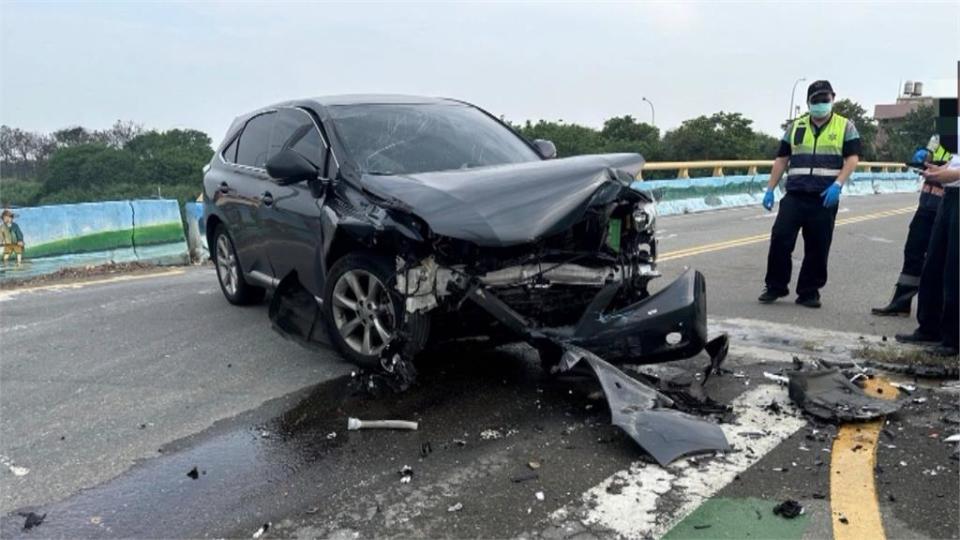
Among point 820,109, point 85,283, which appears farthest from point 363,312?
point 85,283

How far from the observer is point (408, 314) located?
13.5 ft

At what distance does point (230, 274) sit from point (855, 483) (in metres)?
5.32

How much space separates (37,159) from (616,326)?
29284 millimetres

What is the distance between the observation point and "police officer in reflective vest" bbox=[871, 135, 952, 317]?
20.7 feet

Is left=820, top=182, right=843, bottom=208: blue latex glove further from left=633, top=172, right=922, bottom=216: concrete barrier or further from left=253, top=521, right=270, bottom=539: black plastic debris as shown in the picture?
left=633, top=172, right=922, bottom=216: concrete barrier

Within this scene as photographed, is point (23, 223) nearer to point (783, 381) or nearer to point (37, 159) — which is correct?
point (783, 381)

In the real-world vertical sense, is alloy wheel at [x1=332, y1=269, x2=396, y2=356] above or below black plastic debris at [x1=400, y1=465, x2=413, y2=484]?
above

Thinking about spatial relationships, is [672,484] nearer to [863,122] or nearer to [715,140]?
[715,140]

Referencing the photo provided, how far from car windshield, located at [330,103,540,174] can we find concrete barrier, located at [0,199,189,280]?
5782 mm

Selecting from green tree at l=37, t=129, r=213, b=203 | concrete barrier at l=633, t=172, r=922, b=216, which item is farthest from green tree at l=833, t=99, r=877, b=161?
green tree at l=37, t=129, r=213, b=203

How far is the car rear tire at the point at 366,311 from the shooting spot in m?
4.18

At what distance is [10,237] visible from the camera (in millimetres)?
9000

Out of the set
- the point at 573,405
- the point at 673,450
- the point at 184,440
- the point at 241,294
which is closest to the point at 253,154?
the point at 241,294

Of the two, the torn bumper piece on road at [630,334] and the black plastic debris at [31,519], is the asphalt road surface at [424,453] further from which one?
the torn bumper piece on road at [630,334]
